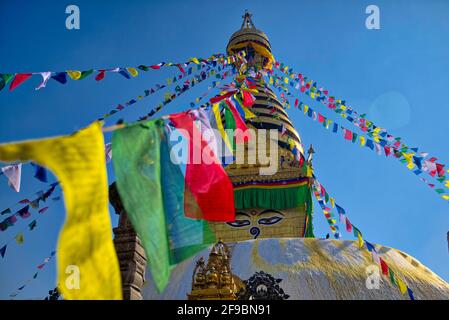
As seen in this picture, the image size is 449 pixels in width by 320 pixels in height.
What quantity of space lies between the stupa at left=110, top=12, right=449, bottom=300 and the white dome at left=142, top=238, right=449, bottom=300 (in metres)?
0.02

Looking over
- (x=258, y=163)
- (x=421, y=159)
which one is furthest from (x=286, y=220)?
(x=421, y=159)

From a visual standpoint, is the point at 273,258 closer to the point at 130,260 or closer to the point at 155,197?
the point at 130,260

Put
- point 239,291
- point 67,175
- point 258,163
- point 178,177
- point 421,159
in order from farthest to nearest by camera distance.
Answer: point 258,163 < point 239,291 < point 421,159 < point 178,177 < point 67,175

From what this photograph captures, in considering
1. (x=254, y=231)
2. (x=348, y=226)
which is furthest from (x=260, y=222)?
(x=348, y=226)

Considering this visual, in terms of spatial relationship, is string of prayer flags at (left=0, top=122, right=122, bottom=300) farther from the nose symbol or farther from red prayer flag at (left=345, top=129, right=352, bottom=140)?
the nose symbol

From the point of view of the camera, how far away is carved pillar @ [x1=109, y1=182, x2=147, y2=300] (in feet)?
21.8

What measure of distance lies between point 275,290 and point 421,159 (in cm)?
477

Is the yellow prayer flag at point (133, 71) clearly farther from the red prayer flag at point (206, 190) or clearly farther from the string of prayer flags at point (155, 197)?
the string of prayer flags at point (155, 197)

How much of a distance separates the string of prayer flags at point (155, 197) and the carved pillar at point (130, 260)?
3.76 metres

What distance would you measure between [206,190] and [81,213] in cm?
120

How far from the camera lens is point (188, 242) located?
3.02 m

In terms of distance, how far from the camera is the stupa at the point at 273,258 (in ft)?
24.9

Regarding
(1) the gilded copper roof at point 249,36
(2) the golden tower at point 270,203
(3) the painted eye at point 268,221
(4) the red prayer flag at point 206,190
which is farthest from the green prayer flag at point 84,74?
(1) the gilded copper roof at point 249,36
